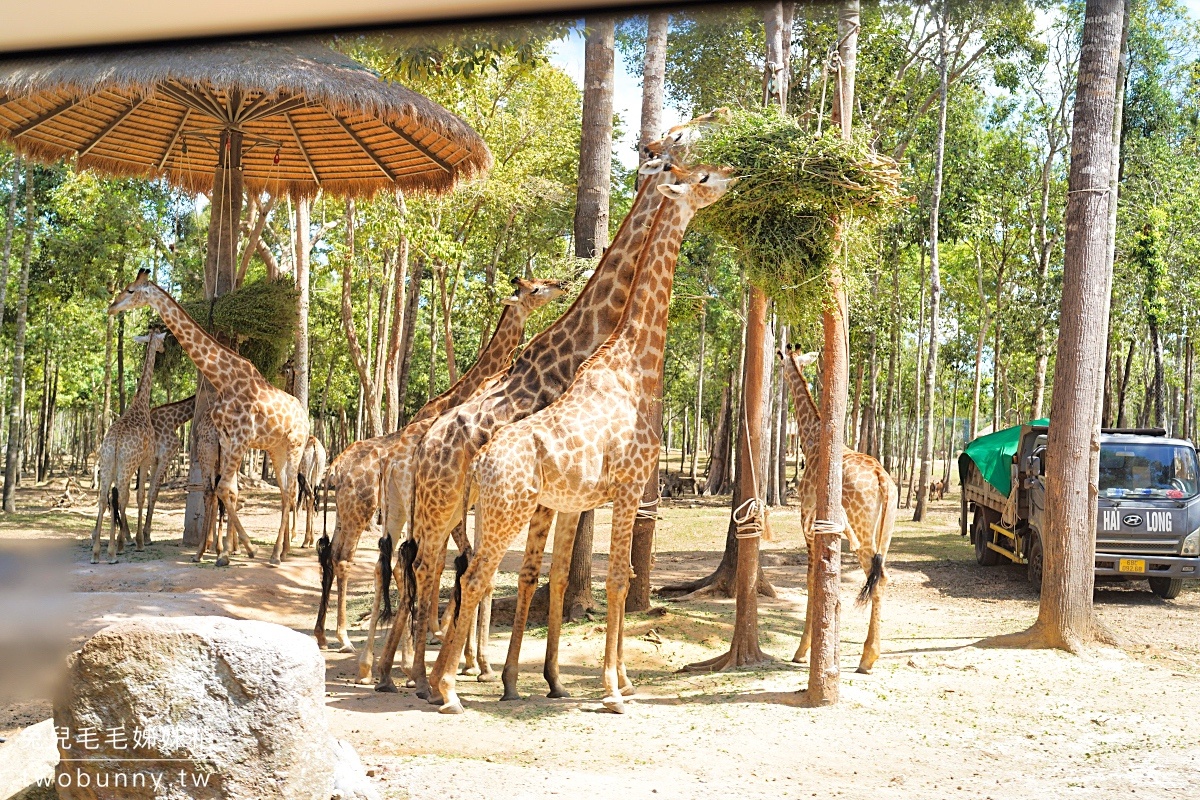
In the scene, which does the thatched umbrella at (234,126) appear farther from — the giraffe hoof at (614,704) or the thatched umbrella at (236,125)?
the giraffe hoof at (614,704)

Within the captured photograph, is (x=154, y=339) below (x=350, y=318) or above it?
below

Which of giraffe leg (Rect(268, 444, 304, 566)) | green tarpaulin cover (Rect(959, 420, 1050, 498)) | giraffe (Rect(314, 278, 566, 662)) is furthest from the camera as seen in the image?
green tarpaulin cover (Rect(959, 420, 1050, 498))

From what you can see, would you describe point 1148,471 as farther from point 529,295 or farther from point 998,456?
point 529,295

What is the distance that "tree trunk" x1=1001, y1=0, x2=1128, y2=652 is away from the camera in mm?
8727

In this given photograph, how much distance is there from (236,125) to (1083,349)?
10043 millimetres

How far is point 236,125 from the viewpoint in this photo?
12.5 metres

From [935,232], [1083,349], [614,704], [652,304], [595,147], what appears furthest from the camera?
[935,232]

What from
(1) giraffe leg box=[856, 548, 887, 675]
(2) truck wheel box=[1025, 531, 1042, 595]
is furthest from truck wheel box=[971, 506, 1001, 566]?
(1) giraffe leg box=[856, 548, 887, 675]

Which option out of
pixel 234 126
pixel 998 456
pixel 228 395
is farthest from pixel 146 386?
pixel 998 456

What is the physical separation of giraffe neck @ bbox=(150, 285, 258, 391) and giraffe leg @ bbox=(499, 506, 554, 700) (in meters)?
5.66

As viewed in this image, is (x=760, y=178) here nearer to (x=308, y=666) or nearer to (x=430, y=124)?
(x=308, y=666)

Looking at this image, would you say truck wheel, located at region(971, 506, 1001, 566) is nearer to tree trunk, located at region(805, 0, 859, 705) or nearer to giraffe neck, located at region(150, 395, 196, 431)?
tree trunk, located at region(805, 0, 859, 705)

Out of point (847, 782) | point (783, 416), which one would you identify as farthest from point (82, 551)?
point (783, 416)

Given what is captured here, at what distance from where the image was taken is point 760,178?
652 cm
